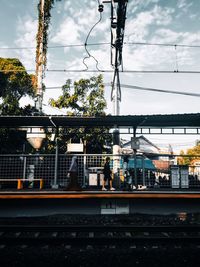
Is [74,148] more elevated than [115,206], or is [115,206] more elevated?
[74,148]

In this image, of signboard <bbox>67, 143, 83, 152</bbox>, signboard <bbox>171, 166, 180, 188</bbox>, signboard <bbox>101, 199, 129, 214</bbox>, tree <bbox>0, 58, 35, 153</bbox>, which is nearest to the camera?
signboard <bbox>101, 199, 129, 214</bbox>

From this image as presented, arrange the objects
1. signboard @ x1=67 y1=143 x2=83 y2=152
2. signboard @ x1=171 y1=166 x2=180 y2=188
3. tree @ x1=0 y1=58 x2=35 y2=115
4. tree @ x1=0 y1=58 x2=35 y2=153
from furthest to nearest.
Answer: tree @ x1=0 y1=58 x2=35 y2=115 < tree @ x1=0 y1=58 x2=35 y2=153 < signboard @ x1=67 y1=143 x2=83 y2=152 < signboard @ x1=171 y1=166 x2=180 y2=188

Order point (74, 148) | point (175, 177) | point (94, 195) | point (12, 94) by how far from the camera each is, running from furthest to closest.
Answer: point (12, 94), point (74, 148), point (175, 177), point (94, 195)

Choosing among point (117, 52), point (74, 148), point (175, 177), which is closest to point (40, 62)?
point (117, 52)

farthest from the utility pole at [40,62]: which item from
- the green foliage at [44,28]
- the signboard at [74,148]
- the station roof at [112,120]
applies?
the signboard at [74,148]

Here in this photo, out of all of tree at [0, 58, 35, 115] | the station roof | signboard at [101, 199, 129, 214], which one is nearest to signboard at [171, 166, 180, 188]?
the station roof

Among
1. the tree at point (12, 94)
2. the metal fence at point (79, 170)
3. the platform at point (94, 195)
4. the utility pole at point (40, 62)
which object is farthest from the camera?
the tree at point (12, 94)

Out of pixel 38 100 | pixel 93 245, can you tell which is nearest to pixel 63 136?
pixel 38 100

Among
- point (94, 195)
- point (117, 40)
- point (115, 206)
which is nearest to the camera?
point (94, 195)

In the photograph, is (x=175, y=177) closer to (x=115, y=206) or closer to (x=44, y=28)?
(x=115, y=206)

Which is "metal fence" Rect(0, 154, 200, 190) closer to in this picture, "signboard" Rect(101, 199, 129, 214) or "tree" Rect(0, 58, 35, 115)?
"signboard" Rect(101, 199, 129, 214)

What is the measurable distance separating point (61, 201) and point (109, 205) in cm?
Answer: 180

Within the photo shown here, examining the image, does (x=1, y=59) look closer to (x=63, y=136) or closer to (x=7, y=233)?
(x=63, y=136)

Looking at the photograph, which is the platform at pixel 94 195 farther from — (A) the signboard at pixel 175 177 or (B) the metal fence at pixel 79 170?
(A) the signboard at pixel 175 177
